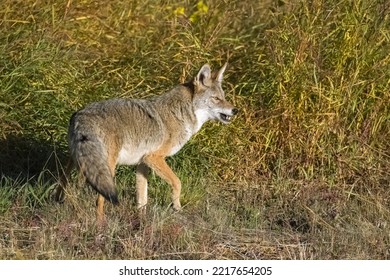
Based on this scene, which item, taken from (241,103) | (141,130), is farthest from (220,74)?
(141,130)

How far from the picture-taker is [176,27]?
1145 cm

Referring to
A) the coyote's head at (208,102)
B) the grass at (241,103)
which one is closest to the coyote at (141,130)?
the coyote's head at (208,102)

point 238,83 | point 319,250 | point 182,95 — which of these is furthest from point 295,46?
point 319,250

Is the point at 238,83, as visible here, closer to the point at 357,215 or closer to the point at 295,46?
the point at 295,46

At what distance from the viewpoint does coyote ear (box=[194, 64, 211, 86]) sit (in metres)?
9.71

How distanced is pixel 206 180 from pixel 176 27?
219 cm

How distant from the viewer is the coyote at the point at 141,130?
323 inches

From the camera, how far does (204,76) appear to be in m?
9.75

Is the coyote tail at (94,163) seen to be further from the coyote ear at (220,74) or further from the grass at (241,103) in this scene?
the coyote ear at (220,74)

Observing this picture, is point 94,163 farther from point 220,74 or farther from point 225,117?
point 220,74

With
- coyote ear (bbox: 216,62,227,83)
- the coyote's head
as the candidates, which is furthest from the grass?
coyote ear (bbox: 216,62,227,83)

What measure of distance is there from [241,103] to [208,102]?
869mm

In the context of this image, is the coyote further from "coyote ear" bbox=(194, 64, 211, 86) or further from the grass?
the grass

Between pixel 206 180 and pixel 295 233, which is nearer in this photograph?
pixel 295 233
